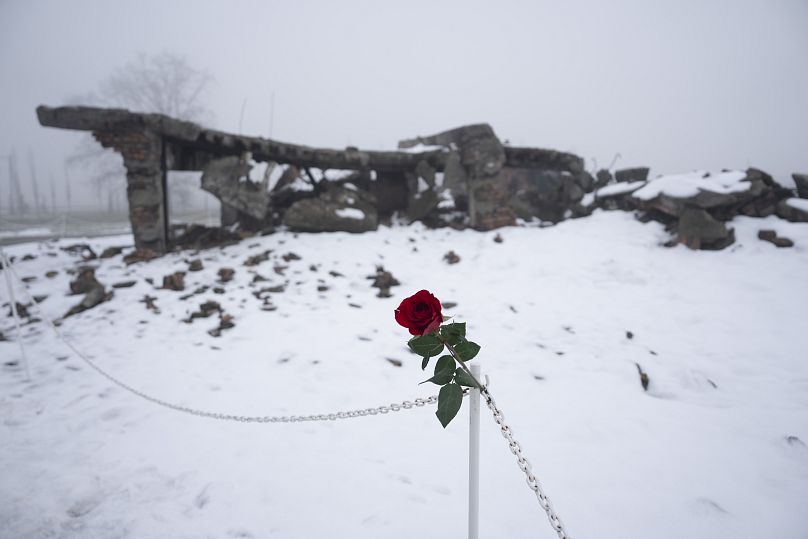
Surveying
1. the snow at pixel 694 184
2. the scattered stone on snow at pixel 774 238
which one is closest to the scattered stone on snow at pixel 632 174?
the snow at pixel 694 184

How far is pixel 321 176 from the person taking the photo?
33.7ft

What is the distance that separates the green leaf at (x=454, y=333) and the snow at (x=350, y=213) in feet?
23.6

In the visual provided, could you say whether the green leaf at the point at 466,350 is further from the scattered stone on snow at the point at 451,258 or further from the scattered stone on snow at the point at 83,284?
the scattered stone on snow at the point at 83,284

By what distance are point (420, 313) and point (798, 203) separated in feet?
26.1

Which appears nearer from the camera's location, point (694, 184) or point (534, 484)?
point (534, 484)

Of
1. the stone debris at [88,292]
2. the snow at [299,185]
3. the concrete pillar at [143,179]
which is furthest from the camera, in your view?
the snow at [299,185]

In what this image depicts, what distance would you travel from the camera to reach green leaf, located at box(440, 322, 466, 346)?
1.19 metres

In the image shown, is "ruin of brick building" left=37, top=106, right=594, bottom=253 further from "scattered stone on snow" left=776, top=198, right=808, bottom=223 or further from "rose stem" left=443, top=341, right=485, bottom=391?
"rose stem" left=443, top=341, right=485, bottom=391

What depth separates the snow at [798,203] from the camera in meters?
5.46

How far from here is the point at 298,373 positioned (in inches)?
124

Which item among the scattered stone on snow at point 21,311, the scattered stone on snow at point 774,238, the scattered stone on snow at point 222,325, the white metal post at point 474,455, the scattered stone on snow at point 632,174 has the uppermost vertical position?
the scattered stone on snow at point 632,174

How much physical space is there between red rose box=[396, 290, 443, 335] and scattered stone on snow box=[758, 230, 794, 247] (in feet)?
22.4

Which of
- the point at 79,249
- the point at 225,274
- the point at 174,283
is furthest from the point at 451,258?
the point at 79,249

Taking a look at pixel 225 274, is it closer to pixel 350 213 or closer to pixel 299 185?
pixel 350 213
